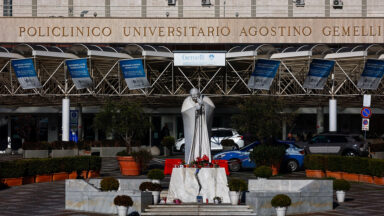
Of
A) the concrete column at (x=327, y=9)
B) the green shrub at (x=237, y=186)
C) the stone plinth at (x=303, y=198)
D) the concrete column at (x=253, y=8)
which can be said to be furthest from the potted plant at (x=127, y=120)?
the concrete column at (x=327, y=9)

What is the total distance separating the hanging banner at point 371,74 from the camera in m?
37.2

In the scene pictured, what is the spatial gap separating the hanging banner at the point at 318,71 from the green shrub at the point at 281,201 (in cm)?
2191

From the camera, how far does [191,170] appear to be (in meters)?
19.1

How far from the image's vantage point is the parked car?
1309 inches

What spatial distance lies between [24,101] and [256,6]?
19440 mm

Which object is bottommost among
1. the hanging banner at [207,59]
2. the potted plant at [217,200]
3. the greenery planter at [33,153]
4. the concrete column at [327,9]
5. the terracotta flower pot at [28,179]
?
the greenery planter at [33,153]

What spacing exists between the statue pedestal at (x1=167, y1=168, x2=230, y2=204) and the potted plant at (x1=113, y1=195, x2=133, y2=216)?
2510 millimetres

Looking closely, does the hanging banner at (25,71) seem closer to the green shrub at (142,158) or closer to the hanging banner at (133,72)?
the hanging banner at (133,72)

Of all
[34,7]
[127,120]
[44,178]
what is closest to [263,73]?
[127,120]

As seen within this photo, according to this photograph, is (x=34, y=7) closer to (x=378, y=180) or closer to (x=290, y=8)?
(x=290, y=8)

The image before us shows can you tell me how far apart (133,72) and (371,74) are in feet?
43.8

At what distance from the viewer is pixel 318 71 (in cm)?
3759

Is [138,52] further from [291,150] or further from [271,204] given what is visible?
[271,204]

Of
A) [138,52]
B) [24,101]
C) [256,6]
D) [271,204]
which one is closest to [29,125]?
[24,101]
